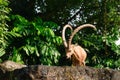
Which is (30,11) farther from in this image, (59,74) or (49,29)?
(59,74)

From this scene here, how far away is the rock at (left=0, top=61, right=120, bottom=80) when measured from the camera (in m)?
6.46

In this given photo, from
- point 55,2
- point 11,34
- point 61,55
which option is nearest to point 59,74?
point 11,34

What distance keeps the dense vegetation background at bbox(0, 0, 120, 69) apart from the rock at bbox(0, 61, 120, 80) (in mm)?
5173

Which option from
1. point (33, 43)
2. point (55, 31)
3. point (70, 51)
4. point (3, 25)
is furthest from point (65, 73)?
point (55, 31)

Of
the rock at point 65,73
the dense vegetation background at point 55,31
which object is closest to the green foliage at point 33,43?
the dense vegetation background at point 55,31

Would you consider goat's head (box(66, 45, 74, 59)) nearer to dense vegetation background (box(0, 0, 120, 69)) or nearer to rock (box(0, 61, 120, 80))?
rock (box(0, 61, 120, 80))

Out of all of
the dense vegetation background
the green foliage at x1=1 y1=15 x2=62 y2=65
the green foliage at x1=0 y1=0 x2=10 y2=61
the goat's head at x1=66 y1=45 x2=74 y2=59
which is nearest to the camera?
the goat's head at x1=66 y1=45 x2=74 y2=59

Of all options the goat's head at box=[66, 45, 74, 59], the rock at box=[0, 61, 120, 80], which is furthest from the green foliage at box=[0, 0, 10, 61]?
the rock at box=[0, 61, 120, 80]

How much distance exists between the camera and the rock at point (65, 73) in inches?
254

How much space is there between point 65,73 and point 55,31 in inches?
283

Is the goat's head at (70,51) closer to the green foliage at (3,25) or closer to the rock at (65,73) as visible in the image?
the rock at (65,73)

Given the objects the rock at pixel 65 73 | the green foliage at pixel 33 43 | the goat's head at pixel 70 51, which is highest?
the green foliage at pixel 33 43

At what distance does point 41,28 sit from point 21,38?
0.70 metres

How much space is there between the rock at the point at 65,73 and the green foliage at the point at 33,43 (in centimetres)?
547
